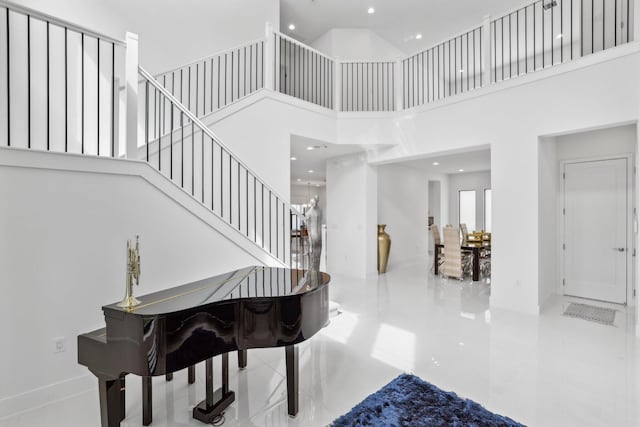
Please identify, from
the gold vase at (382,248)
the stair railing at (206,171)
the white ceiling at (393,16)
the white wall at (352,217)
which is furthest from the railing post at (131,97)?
the gold vase at (382,248)

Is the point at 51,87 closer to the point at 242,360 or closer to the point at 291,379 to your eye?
the point at 242,360

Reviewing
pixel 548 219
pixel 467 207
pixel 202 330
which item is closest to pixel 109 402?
pixel 202 330

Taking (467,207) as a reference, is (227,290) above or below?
below

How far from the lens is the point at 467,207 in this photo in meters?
11.2

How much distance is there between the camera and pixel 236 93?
20.4ft

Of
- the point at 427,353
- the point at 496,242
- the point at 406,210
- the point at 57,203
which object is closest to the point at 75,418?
the point at 57,203

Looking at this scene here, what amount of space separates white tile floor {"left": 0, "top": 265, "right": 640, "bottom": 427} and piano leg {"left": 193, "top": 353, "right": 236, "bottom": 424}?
0.07 metres

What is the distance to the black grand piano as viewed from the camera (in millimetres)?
1707

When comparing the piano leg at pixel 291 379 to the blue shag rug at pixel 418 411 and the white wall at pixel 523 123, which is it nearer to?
the blue shag rug at pixel 418 411

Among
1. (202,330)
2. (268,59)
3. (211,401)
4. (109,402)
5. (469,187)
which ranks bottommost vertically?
(211,401)

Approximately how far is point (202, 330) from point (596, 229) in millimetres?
6166

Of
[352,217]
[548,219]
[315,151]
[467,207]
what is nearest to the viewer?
[548,219]

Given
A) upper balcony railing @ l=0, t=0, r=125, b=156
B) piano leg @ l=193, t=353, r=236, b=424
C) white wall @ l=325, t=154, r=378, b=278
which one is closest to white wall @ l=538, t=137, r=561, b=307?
white wall @ l=325, t=154, r=378, b=278

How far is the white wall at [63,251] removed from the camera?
235 centimetres
